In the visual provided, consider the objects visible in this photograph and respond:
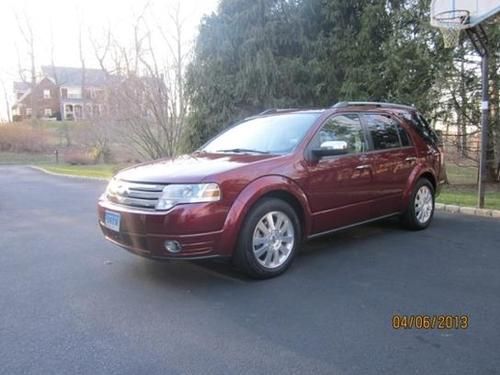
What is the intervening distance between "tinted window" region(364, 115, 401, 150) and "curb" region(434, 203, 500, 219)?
8.45ft

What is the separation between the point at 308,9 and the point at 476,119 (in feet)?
19.1

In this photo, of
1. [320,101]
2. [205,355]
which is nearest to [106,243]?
[205,355]

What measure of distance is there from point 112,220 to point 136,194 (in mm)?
415

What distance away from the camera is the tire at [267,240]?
4.17 meters

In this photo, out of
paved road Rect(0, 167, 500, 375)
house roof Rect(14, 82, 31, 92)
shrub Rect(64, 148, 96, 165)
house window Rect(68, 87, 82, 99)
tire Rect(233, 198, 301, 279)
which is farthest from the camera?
house window Rect(68, 87, 82, 99)

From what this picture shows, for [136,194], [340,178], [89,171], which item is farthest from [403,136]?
[89,171]

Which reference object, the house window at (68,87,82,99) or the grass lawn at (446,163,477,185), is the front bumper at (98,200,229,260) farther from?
the house window at (68,87,82,99)

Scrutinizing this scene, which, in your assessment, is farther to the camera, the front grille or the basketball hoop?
the basketball hoop

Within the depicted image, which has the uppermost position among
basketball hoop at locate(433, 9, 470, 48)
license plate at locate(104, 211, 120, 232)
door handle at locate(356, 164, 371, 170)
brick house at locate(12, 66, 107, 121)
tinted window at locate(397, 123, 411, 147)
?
brick house at locate(12, 66, 107, 121)

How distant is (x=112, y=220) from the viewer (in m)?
4.30

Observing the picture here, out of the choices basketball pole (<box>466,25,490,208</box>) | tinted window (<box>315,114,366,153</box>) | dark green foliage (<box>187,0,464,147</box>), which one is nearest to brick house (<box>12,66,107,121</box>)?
dark green foliage (<box>187,0,464,147</box>)

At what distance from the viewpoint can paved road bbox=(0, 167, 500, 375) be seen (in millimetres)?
2855

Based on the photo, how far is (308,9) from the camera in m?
13.1

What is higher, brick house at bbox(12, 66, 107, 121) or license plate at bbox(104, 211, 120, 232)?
brick house at bbox(12, 66, 107, 121)
